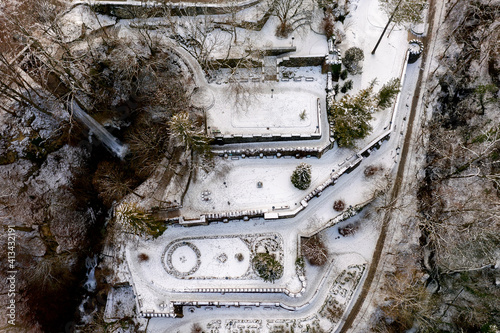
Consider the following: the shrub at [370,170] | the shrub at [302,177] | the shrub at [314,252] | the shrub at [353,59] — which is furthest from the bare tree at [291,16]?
the shrub at [314,252]

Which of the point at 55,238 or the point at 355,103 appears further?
the point at 55,238

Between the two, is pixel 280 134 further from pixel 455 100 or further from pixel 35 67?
pixel 35 67

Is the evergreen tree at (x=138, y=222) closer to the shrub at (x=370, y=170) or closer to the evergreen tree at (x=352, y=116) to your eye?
the evergreen tree at (x=352, y=116)

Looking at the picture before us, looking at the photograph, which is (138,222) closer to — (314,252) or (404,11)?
(314,252)

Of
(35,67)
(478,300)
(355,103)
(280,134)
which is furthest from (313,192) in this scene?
(35,67)

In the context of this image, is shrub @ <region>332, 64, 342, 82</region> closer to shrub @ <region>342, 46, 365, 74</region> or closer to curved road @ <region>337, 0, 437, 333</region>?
shrub @ <region>342, 46, 365, 74</region>

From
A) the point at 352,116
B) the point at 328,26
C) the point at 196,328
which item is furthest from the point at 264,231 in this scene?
the point at 328,26
